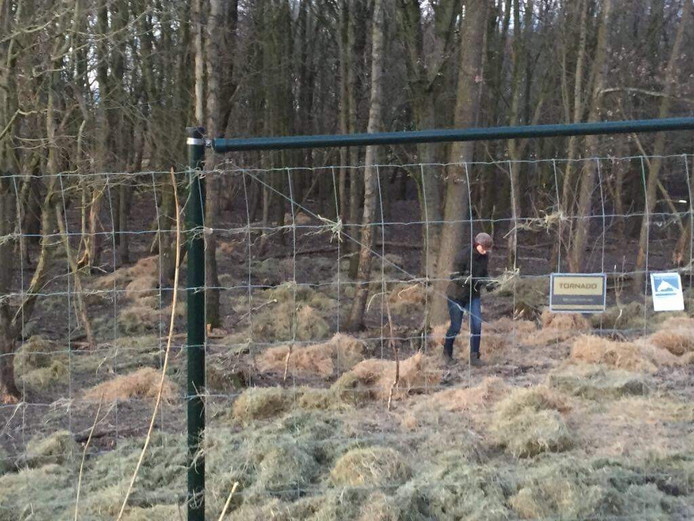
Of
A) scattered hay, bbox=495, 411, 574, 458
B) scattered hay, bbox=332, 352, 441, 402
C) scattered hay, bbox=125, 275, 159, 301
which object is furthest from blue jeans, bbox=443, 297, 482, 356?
scattered hay, bbox=125, 275, 159, 301

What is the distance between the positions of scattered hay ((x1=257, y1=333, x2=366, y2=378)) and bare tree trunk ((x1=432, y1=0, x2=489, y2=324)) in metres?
1.69

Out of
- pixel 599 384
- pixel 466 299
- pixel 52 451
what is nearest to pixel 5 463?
pixel 52 451

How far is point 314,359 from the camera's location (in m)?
7.65

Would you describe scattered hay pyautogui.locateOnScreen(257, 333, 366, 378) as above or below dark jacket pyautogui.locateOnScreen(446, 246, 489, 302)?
below

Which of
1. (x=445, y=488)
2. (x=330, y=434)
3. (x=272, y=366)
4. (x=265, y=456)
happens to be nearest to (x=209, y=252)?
(x=272, y=366)

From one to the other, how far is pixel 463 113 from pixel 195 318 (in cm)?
716

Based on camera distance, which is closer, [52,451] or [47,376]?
[52,451]

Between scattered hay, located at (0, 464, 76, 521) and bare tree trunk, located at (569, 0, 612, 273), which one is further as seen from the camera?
bare tree trunk, located at (569, 0, 612, 273)

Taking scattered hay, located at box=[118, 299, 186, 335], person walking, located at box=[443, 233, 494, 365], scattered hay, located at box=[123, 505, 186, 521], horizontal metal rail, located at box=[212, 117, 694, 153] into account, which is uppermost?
horizontal metal rail, located at box=[212, 117, 694, 153]

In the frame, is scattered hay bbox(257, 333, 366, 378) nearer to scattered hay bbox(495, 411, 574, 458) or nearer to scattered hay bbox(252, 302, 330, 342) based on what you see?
scattered hay bbox(252, 302, 330, 342)

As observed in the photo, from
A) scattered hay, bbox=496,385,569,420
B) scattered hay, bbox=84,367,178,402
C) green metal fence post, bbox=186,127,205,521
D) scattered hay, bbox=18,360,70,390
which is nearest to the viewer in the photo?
green metal fence post, bbox=186,127,205,521

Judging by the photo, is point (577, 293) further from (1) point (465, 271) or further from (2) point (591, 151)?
(2) point (591, 151)

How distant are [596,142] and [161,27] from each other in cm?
892

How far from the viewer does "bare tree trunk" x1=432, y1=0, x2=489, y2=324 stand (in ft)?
30.1
